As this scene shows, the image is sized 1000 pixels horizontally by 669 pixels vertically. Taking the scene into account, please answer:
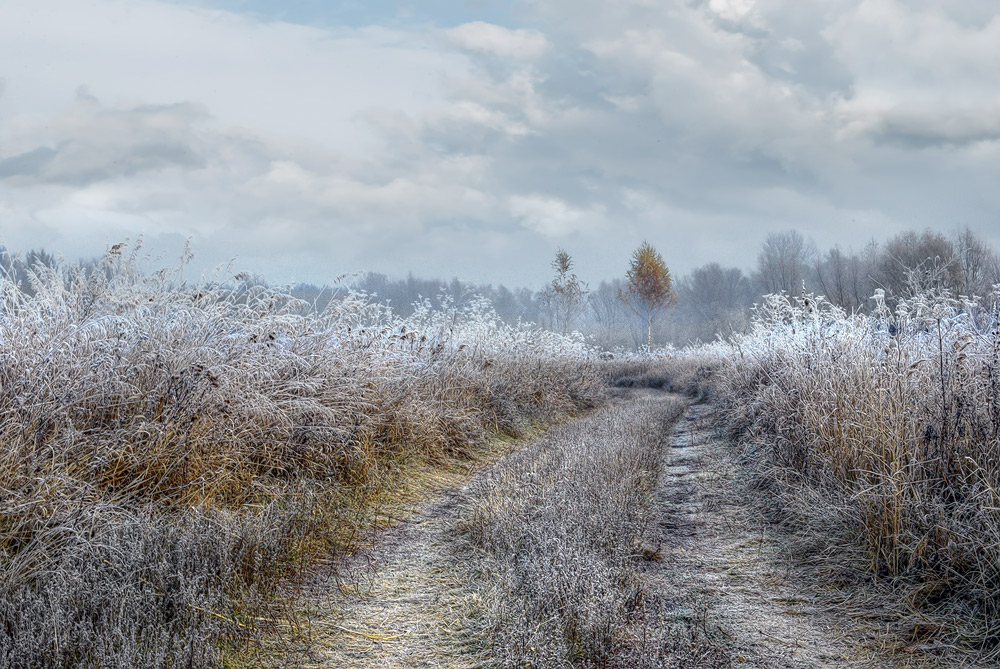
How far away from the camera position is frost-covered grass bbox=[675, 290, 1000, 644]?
3.21 metres

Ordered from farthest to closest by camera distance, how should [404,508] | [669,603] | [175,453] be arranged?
[404,508] < [175,453] < [669,603]

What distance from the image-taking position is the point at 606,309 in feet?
270

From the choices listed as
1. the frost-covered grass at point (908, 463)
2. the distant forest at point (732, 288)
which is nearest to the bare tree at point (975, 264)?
the distant forest at point (732, 288)

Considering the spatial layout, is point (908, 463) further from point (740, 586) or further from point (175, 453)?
point (175, 453)

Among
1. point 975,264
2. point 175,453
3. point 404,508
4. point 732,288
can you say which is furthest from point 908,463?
point 732,288

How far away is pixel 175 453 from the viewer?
4.16 meters

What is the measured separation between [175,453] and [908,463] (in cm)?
476

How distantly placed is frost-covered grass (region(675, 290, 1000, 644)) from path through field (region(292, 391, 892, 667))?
43cm

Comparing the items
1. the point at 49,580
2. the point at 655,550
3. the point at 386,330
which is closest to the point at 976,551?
the point at 655,550

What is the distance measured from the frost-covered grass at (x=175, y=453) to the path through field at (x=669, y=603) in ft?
1.28

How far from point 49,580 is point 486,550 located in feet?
7.77

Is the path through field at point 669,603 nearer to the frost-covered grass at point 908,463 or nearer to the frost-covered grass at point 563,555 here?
the frost-covered grass at point 563,555

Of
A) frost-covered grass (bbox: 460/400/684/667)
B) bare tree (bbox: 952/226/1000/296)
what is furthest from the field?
bare tree (bbox: 952/226/1000/296)

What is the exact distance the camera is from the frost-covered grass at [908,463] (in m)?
3.21
